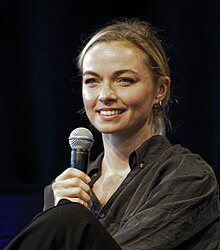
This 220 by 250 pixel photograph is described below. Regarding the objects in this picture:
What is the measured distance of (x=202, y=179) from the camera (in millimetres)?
1021

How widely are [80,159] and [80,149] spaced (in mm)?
21

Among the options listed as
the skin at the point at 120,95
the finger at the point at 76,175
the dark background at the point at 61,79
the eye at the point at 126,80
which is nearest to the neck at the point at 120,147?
the skin at the point at 120,95

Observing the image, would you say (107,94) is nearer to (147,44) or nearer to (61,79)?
(147,44)

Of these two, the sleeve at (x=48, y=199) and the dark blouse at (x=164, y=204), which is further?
the sleeve at (x=48, y=199)

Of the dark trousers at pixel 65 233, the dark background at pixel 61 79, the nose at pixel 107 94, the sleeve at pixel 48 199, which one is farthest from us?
the dark background at pixel 61 79

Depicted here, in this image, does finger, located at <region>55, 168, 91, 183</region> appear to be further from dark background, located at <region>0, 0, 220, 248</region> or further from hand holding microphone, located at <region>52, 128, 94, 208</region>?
dark background, located at <region>0, 0, 220, 248</region>

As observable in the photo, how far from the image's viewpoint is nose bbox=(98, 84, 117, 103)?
1.11 meters

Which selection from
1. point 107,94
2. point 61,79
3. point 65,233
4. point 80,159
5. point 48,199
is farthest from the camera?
point 61,79

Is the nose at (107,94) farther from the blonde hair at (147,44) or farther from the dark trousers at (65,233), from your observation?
the dark trousers at (65,233)

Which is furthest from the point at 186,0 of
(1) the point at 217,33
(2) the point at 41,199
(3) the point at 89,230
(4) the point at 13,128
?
(3) the point at 89,230

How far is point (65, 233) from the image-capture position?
2.79 feet

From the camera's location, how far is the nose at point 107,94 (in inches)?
43.7

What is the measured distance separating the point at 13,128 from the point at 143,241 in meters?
1.06

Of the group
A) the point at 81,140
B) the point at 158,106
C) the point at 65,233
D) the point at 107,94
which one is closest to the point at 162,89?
the point at 158,106
